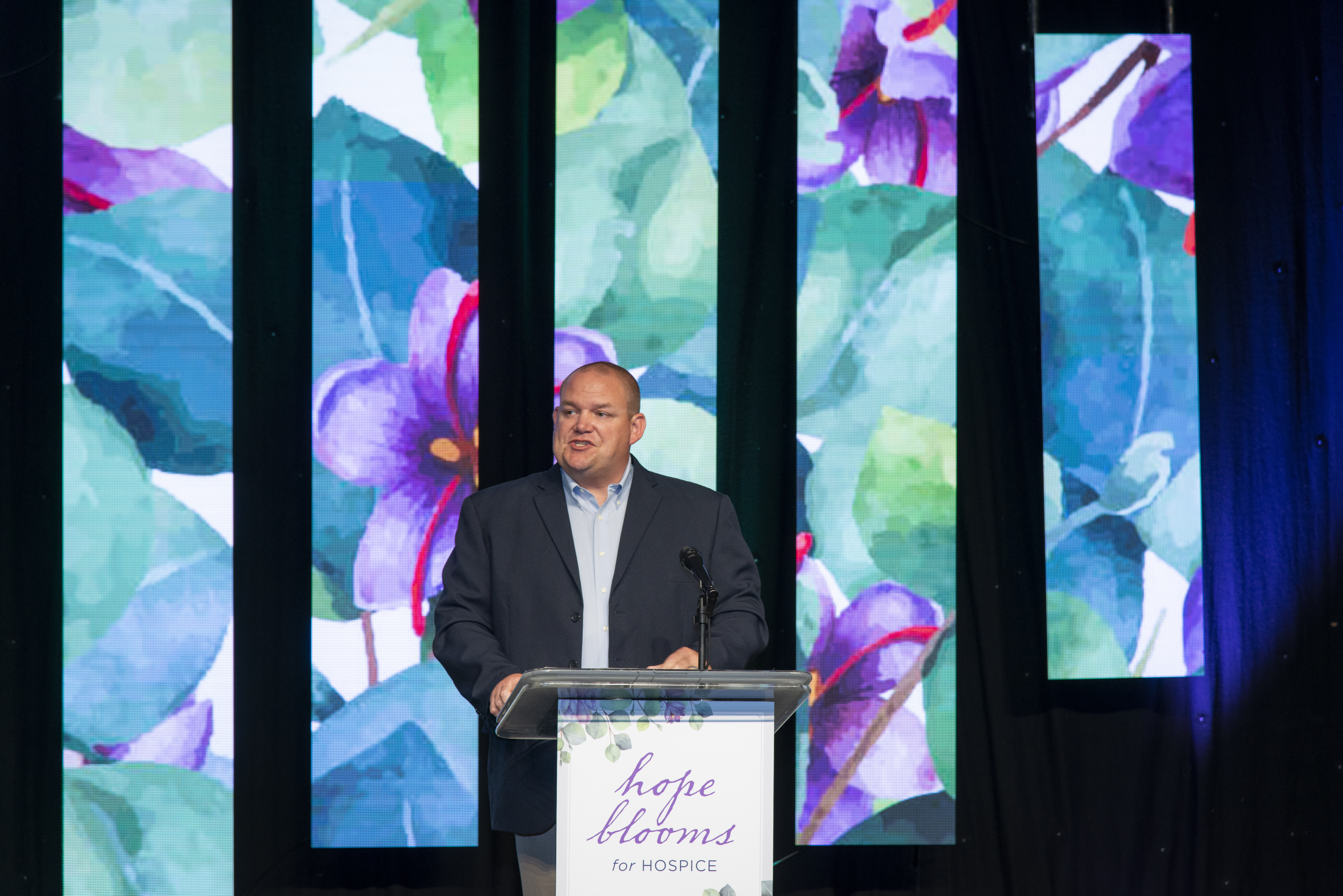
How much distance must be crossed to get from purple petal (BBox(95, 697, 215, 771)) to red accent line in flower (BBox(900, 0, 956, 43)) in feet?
9.43

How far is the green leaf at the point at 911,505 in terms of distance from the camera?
3650mm

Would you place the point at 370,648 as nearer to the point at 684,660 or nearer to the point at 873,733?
the point at 873,733

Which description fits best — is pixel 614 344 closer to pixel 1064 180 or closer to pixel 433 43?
pixel 433 43

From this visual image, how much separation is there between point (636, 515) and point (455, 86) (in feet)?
5.78

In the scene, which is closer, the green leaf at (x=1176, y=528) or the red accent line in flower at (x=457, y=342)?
the red accent line in flower at (x=457, y=342)

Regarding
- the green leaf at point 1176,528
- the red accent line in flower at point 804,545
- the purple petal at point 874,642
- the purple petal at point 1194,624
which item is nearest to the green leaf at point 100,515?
the red accent line in flower at point 804,545

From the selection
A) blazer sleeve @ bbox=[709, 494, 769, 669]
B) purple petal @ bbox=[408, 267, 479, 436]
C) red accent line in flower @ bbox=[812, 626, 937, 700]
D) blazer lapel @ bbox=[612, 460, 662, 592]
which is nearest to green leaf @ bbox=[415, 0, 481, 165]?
purple petal @ bbox=[408, 267, 479, 436]

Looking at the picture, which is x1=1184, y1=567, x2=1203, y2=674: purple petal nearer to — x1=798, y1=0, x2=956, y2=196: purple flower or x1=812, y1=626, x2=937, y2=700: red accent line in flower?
x1=812, y1=626, x2=937, y2=700: red accent line in flower

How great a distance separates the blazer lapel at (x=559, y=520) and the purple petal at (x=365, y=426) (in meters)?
1.12

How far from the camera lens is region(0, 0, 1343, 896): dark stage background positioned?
351 cm

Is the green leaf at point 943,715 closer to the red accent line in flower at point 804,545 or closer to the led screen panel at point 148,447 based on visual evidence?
the red accent line in flower at point 804,545

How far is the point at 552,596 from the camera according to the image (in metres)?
2.44
